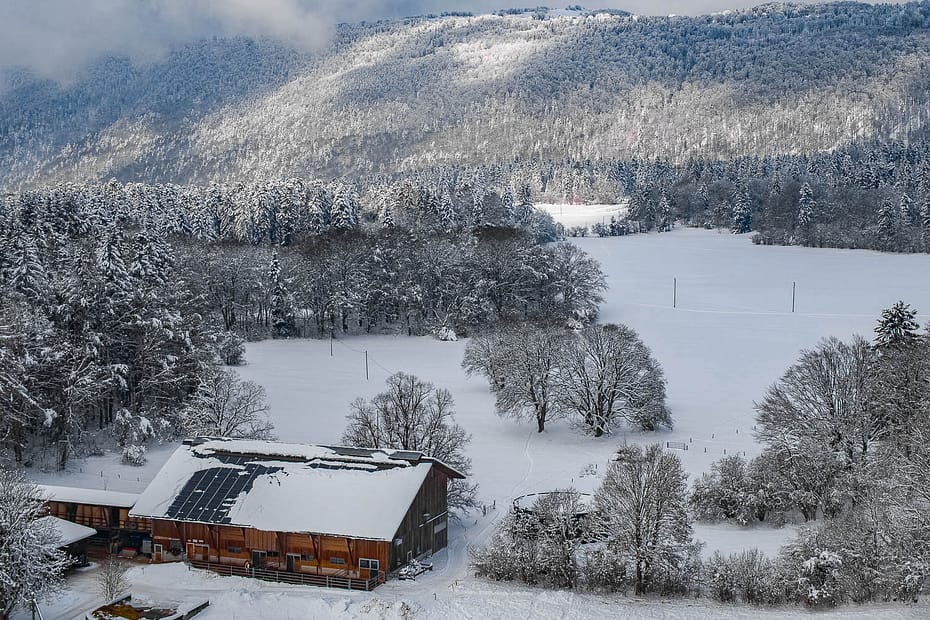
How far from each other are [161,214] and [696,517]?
87.9m

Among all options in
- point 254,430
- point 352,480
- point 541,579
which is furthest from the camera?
point 254,430

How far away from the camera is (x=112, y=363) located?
53688mm

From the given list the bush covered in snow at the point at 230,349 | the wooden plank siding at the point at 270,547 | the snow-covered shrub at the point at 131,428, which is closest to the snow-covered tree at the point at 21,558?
the wooden plank siding at the point at 270,547

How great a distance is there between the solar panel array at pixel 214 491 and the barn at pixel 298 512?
4cm

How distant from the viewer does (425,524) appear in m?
37.1

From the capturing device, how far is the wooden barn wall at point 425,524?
3516cm

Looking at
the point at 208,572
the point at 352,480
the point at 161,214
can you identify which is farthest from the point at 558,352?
the point at 161,214

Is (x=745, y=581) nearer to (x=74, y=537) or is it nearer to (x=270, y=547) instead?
(x=270, y=547)

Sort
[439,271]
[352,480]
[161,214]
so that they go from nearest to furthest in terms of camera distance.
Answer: [352,480]
[439,271]
[161,214]

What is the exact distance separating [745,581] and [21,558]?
23709 millimetres

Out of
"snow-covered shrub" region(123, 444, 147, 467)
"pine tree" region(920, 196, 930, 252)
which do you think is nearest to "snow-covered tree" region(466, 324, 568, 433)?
"snow-covered shrub" region(123, 444, 147, 467)

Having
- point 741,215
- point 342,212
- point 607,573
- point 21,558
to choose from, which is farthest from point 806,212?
point 21,558

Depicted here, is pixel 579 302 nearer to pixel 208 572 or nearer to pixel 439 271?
pixel 439 271

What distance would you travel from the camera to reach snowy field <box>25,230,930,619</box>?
30906 mm
